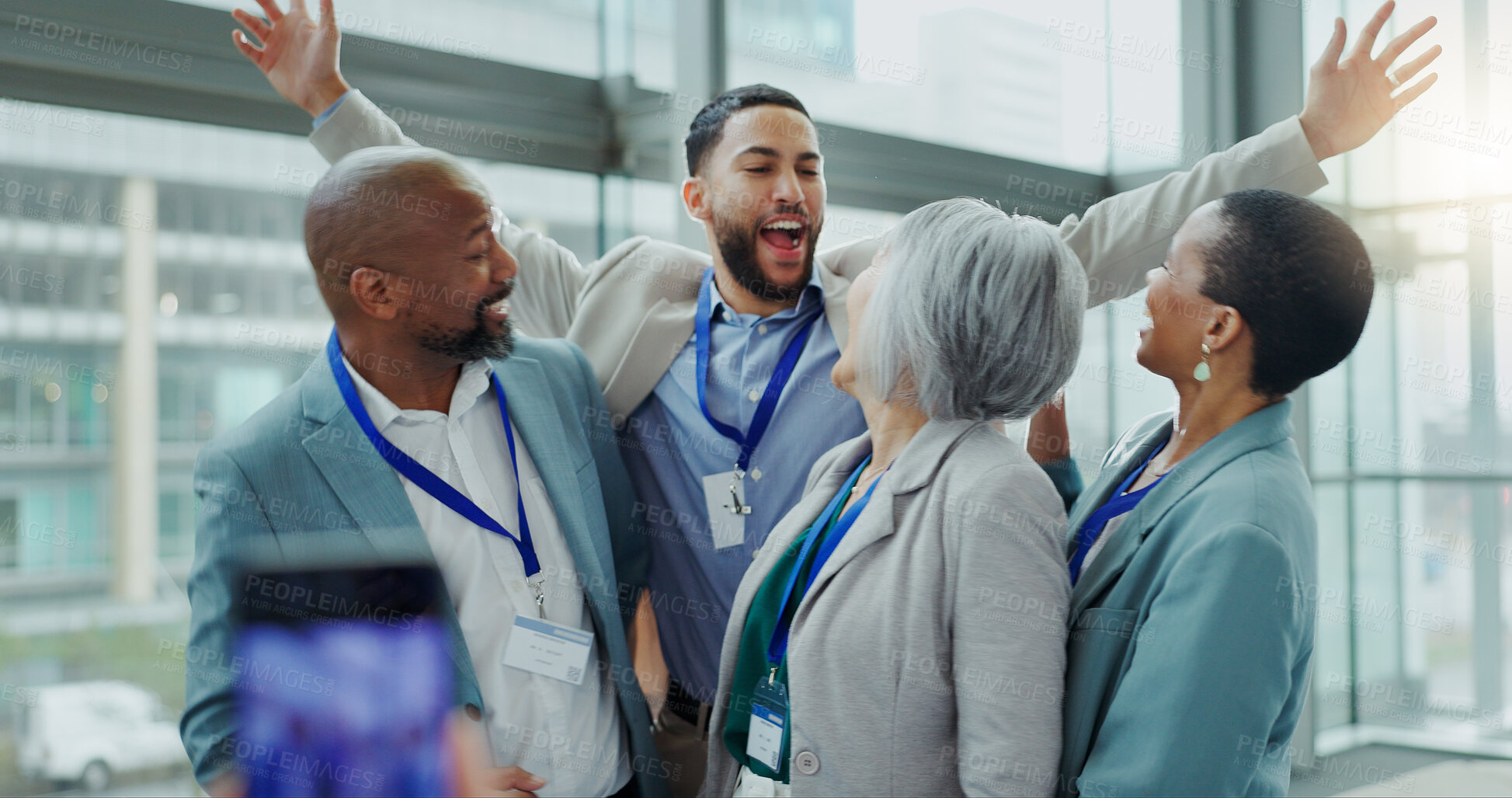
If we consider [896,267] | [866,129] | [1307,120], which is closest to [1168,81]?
[866,129]

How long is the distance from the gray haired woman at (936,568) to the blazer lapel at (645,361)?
2.39 feet

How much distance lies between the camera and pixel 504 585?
1.79 m

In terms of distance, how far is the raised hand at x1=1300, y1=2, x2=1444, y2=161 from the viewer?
2.01 meters

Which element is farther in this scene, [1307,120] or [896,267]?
[1307,120]

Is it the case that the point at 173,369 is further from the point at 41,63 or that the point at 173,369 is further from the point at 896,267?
the point at 896,267

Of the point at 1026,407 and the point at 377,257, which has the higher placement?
the point at 377,257

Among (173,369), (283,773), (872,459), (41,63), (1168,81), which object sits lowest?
(283,773)

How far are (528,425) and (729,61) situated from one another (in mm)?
2559

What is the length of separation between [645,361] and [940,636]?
3.63ft

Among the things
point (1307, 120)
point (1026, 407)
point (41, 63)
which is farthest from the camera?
point (41, 63)

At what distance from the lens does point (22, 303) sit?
257cm

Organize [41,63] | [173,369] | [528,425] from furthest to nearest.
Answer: [173,369]
[41,63]
[528,425]

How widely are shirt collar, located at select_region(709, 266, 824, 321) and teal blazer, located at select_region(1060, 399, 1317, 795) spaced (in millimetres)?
997

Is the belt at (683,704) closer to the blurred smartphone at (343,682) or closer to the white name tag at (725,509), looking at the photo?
the white name tag at (725,509)
